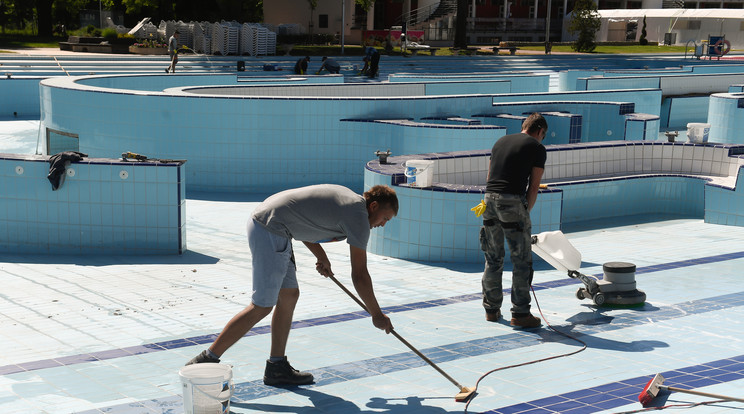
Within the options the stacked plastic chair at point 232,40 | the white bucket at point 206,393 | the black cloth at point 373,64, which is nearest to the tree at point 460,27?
the stacked plastic chair at point 232,40

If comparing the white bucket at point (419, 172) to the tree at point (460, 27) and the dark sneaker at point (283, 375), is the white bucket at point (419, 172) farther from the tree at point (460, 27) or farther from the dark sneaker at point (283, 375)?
the tree at point (460, 27)

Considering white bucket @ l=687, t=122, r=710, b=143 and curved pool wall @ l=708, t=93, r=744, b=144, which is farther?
curved pool wall @ l=708, t=93, r=744, b=144

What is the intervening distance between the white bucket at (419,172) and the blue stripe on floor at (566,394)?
2747 mm

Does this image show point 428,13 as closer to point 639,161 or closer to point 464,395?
point 639,161

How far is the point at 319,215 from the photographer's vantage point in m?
5.16

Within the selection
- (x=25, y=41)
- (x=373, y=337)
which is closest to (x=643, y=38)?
(x=25, y=41)

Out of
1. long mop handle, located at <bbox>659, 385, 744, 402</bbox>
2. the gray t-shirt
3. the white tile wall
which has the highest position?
the gray t-shirt

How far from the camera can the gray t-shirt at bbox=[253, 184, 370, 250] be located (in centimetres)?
510

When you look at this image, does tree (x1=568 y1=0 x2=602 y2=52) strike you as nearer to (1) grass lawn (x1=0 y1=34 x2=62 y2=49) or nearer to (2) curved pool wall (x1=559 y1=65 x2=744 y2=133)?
(2) curved pool wall (x1=559 y1=65 x2=744 y2=133)

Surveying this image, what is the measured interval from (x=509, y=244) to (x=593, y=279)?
3.50ft

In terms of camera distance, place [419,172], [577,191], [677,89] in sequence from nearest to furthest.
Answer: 1. [419,172]
2. [577,191]
3. [677,89]

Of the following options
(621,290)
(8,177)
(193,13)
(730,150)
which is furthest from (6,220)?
(193,13)

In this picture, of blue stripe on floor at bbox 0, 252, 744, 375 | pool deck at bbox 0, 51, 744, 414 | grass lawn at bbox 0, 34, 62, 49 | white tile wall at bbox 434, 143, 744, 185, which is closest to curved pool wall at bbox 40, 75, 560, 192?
white tile wall at bbox 434, 143, 744, 185

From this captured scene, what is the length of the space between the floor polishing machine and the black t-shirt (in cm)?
80
